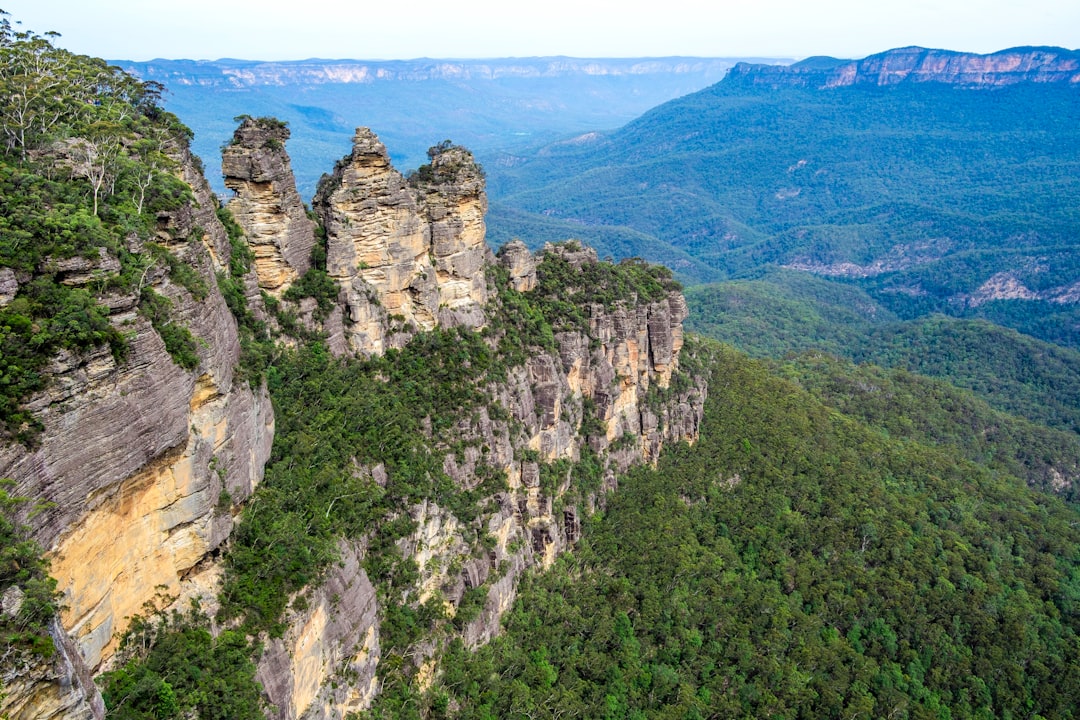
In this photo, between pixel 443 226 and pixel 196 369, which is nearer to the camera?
pixel 196 369

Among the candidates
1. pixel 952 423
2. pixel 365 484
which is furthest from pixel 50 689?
pixel 952 423

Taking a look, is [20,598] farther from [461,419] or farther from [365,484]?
[461,419]

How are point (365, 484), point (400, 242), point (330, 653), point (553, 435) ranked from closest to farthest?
point (330, 653), point (365, 484), point (400, 242), point (553, 435)

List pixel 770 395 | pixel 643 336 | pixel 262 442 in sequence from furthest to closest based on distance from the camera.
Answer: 1. pixel 770 395
2. pixel 643 336
3. pixel 262 442

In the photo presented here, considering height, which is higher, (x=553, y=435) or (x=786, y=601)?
(x=553, y=435)

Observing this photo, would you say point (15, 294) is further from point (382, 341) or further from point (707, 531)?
point (707, 531)

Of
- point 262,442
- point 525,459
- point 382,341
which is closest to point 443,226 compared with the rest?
point 382,341

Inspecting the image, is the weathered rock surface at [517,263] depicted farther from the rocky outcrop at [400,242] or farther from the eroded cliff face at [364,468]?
the rocky outcrop at [400,242]
